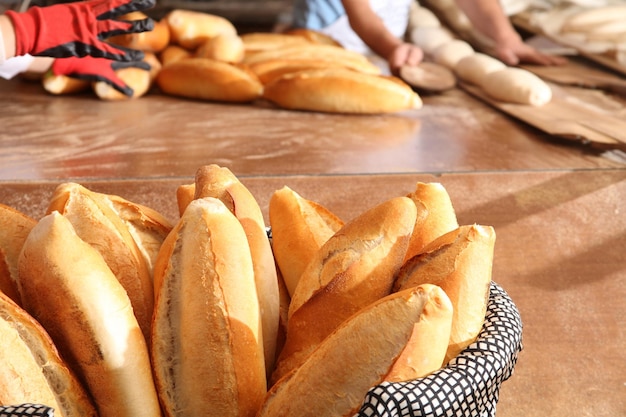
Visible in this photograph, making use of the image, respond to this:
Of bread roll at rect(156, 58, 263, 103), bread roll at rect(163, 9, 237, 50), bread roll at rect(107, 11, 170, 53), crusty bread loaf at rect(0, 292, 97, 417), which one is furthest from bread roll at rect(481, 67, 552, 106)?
crusty bread loaf at rect(0, 292, 97, 417)

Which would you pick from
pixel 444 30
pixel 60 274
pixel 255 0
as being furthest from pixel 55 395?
pixel 255 0

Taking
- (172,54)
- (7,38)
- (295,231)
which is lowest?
(172,54)

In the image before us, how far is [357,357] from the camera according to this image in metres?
0.44

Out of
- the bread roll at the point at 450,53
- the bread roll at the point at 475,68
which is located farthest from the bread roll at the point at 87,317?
the bread roll at the point at 450,53

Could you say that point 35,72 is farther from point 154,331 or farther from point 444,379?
point 444,379

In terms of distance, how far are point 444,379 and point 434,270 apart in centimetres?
10

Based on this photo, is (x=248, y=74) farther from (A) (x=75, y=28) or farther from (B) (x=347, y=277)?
(B) (x=347, y=277)

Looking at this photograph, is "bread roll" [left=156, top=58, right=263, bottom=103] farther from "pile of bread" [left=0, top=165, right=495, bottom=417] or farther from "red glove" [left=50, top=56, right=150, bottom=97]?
"pile of bread" [left=0, top=165, right=495, bottom=417]

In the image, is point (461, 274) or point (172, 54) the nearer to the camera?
point (461, 274)

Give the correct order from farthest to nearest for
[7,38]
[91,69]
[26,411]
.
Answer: [91,69]
[7,38]
[26,411]

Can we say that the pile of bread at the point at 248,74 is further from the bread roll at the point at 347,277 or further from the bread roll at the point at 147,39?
the bread roll at the point at 347,277

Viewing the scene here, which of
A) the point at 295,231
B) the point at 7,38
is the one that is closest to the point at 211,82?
the point at 7,38

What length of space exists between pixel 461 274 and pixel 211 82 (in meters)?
1.05

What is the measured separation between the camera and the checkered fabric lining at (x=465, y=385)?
411mm
